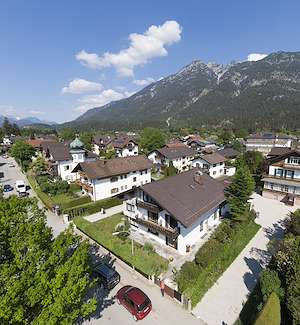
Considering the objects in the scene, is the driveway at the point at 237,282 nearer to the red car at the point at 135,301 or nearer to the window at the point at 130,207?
the red car at the point at 135,301

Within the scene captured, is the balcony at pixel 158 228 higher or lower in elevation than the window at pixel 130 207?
lower

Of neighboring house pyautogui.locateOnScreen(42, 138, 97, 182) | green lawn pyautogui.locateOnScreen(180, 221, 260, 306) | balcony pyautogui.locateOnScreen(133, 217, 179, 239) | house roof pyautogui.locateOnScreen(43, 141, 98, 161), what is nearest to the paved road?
green lawn pyautogui.locateOnScreen(180, 221, 260, 306)

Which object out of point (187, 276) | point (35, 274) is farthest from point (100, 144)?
point (35, 274)

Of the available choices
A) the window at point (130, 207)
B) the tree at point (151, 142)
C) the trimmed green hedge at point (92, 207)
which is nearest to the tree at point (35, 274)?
the window at point (130, 207)

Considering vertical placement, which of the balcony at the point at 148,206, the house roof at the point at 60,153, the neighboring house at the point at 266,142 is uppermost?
the house roof at the point at 60,153

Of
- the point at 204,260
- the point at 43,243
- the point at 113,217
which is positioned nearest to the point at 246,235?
the point at 204,260

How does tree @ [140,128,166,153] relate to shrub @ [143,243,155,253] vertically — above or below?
above

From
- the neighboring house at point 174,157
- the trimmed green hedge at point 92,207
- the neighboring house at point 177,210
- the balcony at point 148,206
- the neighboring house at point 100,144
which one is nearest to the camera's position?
the neighboring house at point 177,210

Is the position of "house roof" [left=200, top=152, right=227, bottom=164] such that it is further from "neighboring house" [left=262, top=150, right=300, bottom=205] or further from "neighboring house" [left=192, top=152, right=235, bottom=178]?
"neighboring house" [left=262, top=150, right=300, bottom=205]
